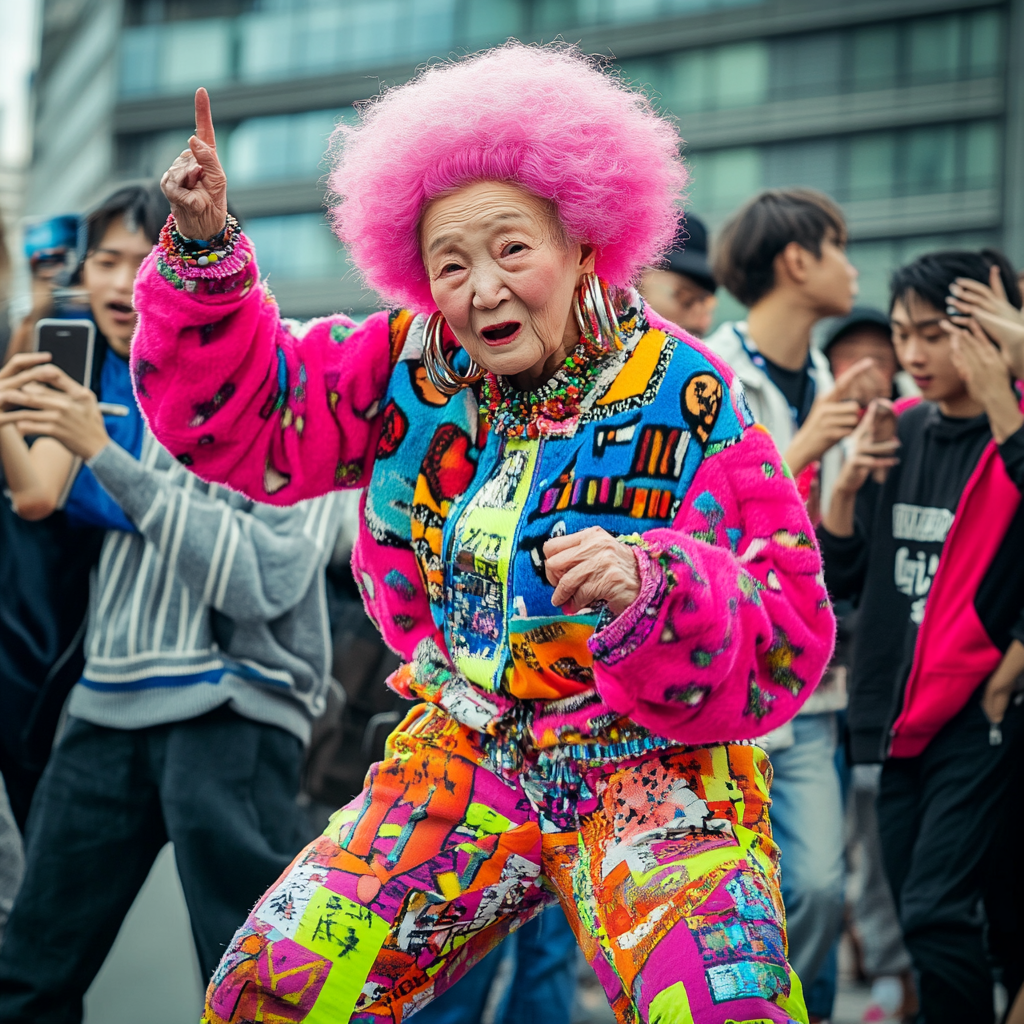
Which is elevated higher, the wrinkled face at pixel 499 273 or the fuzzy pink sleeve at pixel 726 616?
the wrinkled face at pixel 499 273

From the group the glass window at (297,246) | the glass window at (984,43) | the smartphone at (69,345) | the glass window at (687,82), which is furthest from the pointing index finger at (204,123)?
the glass window at (297,246)

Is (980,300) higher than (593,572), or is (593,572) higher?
(980,300)

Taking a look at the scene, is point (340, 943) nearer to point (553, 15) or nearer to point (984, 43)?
point (984, 43)

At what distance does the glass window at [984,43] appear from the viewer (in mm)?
31781

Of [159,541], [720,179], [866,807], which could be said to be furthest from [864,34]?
[159,541]

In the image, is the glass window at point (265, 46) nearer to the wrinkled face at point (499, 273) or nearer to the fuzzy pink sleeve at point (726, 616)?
the wrinkled face at point (499, 273)

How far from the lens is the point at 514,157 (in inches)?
84.3

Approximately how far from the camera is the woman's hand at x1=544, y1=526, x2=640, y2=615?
1.80 meters

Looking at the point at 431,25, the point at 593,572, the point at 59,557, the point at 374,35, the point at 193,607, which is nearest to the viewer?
the point at 593,572

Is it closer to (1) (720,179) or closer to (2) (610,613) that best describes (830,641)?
(2) (610,613)

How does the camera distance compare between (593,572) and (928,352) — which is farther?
(928,352)

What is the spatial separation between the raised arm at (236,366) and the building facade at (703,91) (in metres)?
24.3

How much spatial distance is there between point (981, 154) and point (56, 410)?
31878 mm

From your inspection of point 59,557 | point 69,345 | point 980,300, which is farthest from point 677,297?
point 59,557
